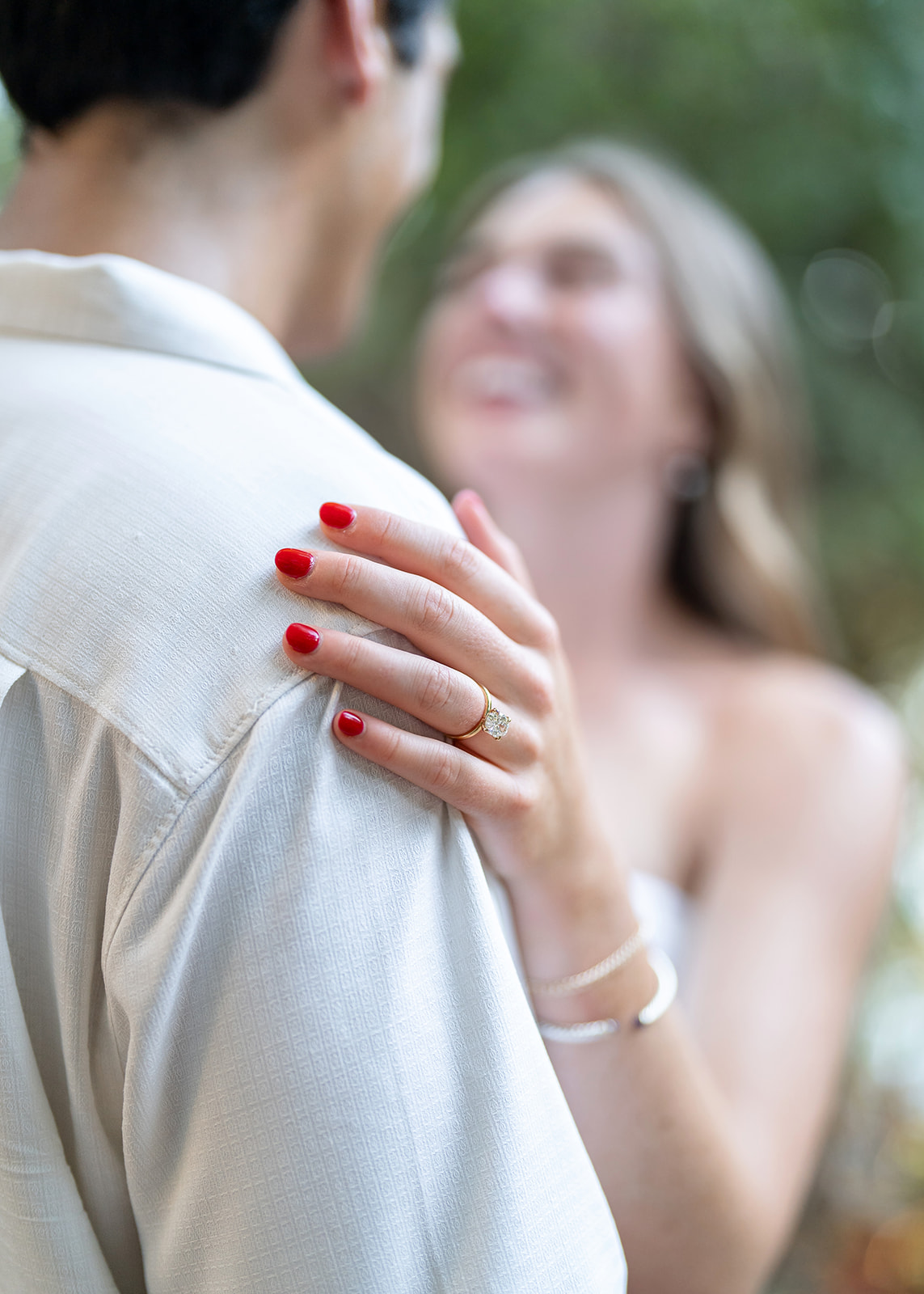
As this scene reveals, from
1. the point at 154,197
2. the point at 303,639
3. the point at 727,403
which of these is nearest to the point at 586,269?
the point at 727,403

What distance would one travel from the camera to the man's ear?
Result: 2.96 ft

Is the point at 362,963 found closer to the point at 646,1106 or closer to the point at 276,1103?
the point at 276,1103

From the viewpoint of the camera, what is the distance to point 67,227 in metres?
0.90

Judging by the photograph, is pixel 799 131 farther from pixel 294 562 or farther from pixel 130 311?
pixel 294 562

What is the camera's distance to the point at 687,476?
2.33 metres

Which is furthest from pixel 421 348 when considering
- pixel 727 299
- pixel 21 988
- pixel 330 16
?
pixel 21 988

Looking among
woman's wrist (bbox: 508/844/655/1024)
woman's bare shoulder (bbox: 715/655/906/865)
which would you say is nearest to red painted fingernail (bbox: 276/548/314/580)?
woman's wrist (bbox: 508/844/655/1024)

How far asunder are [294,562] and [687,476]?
179 cm

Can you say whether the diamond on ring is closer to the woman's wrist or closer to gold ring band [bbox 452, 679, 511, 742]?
gold ring band [bbox 452, 679, 511, 742]

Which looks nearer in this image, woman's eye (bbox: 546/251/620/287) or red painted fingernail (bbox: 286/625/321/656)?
red painted fingernail (bbox: 286/625/321/656)

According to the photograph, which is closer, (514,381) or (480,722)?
(480,722)

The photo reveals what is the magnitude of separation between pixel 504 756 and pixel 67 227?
0.57 meters

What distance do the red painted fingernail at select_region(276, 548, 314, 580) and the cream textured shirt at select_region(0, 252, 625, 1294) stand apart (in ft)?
0.06

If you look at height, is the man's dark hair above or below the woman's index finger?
above
